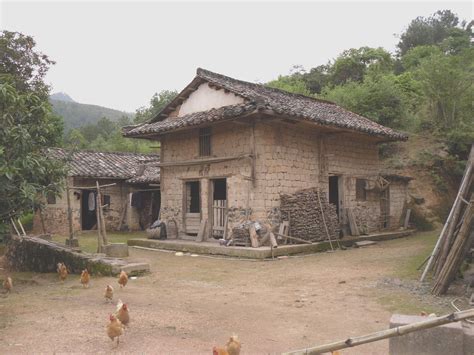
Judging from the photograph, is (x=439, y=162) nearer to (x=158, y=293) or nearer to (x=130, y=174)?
(x=130, y=174)

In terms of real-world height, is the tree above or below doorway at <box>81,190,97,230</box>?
above

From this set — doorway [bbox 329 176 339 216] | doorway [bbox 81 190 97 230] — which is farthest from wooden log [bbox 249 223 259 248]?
doorway [bbox 81 190 97 230]

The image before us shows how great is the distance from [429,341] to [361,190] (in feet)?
40.4

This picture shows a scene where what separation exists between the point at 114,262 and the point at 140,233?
34.7 ft

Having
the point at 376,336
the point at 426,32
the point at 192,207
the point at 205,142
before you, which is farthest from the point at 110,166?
the point at 426,32

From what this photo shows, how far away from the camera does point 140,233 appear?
63.8 ft

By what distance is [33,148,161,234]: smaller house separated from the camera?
18.8 meters

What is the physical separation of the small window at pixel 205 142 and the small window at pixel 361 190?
214 inches

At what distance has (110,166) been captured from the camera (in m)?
20.7

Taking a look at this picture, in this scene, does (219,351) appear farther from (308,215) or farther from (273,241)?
(308,215)

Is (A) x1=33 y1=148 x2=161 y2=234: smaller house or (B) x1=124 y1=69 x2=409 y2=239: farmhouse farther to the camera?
(A) x1=33 y1=148 x2=161 y2=234: smaller house

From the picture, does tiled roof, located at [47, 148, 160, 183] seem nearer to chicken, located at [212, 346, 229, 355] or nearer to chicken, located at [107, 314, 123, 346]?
chicken, located at [107, 314, 123, 346]

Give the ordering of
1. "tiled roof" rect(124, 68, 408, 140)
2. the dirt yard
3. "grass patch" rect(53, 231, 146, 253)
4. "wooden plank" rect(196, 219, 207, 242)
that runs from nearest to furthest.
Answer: the dirt yard, "tiled roof" rect(124, 68, 408, 140), "wooden plank" rect(196, 219, 207, 242), "grass patch" rect(53, 231, 146, 253)

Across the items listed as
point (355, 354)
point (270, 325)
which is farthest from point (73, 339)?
point (355, 354)
